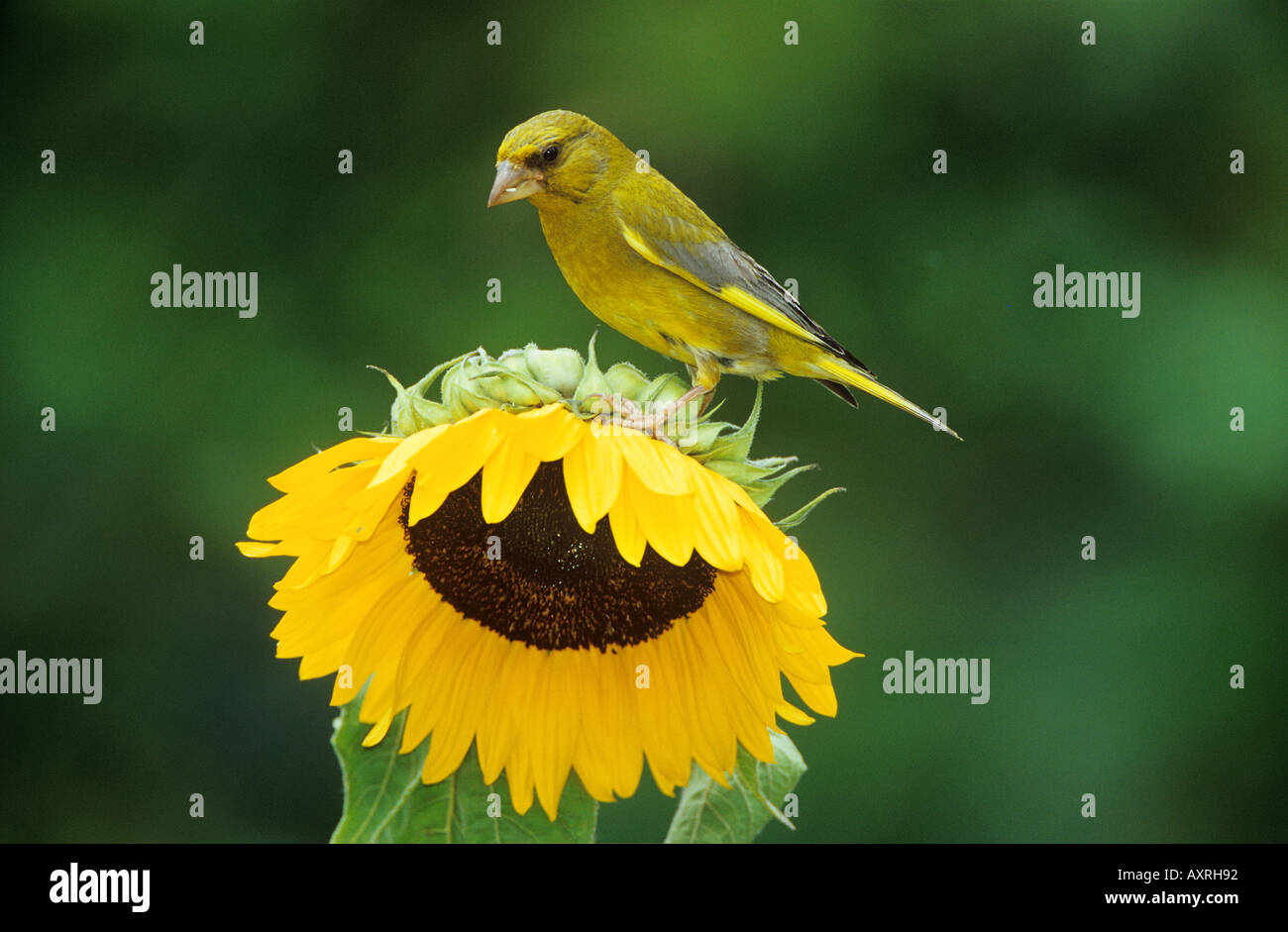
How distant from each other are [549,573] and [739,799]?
1.63ft

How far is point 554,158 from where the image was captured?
208cm

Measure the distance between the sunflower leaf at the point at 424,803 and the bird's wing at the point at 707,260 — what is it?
3.04ft

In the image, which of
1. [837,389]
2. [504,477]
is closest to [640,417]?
[504,477]

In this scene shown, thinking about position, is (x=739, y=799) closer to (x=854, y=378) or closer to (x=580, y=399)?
(x=580, y=399)

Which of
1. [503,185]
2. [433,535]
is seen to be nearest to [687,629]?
[433,535]

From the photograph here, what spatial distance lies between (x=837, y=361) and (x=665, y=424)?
0.66m

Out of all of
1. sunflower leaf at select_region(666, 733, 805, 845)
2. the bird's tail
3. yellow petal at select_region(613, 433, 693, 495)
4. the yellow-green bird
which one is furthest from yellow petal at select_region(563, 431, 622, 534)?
the bird's tail

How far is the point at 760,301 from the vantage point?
2.39 metres

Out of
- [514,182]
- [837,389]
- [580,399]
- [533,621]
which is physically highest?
[514,182]

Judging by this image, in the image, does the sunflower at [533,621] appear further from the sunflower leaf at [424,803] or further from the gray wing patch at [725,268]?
the gray wing patch at [725,268]

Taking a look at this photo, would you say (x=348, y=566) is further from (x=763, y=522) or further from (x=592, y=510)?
(x=763, y=522)

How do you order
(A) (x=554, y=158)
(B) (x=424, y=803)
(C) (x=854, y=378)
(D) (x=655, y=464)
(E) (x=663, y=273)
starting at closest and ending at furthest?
(D) (x=655, y=464)
(B) (x=424, y=803)
(A) (x=554, y=158)
(E) (x=663, y=273)
(C) (x=854, y=378)

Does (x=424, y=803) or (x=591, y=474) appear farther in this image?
(x=424, y=803)

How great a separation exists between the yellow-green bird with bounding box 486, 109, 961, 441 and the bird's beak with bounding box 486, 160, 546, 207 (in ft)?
0.12
